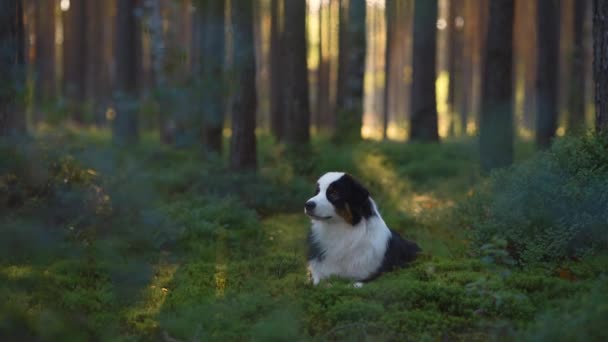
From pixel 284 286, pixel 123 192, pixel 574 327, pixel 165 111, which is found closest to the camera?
pixel 574 327

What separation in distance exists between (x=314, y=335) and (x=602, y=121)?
4.71m

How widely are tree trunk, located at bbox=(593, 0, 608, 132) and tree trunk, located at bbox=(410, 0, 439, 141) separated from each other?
35.6 feet

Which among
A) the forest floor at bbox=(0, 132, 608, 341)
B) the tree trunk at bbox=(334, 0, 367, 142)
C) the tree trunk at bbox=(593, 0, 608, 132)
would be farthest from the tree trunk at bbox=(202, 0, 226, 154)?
the tree trunk at bbox=(593, 0, 608, 132)

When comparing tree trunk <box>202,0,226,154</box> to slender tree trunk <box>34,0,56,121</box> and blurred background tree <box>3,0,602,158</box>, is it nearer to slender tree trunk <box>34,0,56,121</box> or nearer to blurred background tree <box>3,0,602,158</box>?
blurred background tree <box>3,0,602,158</box>

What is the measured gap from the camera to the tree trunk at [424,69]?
63.3ft

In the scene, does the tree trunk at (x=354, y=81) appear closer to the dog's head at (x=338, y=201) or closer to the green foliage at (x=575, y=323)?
the dog's head at (x=338, y=201)

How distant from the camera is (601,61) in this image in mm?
8266

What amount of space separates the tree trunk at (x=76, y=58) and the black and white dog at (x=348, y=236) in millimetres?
21089

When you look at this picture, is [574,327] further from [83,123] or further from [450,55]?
[83,123]

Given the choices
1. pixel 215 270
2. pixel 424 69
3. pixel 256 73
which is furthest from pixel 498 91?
pixel 424 69

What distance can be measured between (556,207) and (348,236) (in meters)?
2.27

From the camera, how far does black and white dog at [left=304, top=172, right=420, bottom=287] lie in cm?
724

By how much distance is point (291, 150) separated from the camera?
1527 centimetres

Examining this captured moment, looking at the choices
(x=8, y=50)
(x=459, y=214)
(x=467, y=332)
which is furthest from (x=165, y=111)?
(x=467, y=332)
